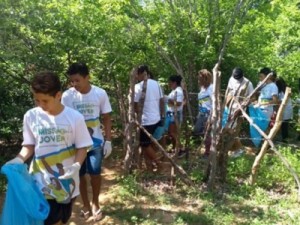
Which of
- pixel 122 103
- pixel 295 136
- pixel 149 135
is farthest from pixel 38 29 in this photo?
pixel 295 136

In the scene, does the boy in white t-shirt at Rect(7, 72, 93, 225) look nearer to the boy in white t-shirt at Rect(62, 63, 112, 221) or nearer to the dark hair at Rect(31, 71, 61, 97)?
the dark hair at Rect(31, 71, 61, 97)

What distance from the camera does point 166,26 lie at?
772 centimetres

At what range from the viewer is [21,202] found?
2607mm

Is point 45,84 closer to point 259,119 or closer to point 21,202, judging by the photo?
point 21,202

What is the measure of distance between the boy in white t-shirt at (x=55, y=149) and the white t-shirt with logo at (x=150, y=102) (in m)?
2.45

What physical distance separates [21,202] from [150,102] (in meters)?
2.87

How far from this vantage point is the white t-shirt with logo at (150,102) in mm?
5273

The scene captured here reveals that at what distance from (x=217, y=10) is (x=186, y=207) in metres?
4.78

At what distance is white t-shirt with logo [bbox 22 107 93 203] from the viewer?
2.79 metres

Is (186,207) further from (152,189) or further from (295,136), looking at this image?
(295,136)

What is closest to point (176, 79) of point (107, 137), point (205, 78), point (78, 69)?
point (205, 78)

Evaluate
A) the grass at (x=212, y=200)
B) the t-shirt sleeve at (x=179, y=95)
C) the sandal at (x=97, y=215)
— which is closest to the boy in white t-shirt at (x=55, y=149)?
the sandal at (x=97, y=215)

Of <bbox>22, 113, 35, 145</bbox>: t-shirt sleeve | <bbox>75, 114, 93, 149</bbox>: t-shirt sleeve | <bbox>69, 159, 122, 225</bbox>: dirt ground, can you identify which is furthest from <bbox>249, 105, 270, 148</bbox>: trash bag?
<bbox>22, 113, 35, 145</bbox>: t-shirt sleeve

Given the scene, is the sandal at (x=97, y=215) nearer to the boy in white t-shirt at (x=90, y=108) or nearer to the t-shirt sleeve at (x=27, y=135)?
the boy in white t-shirt at (x=90, y=108)
